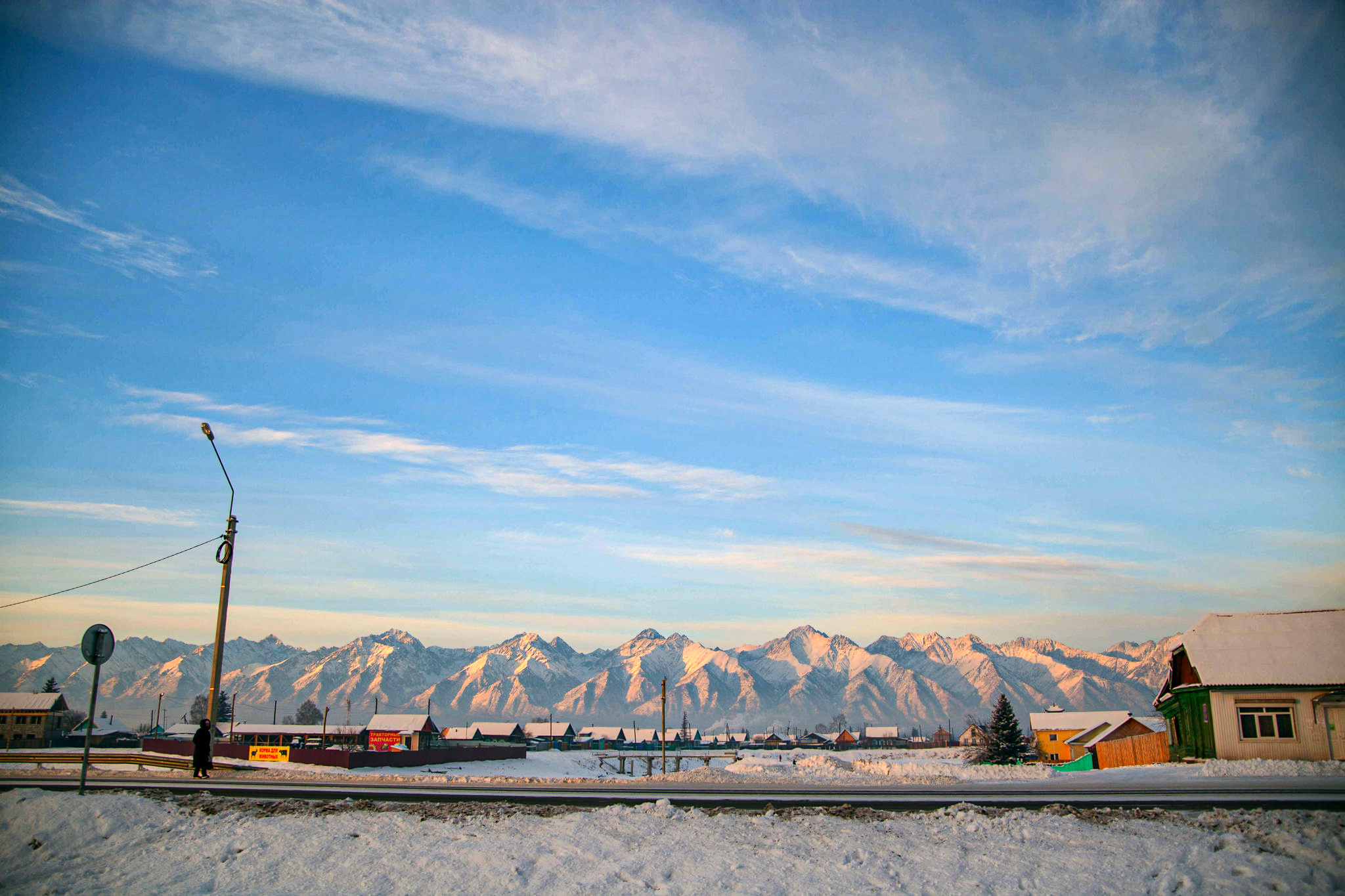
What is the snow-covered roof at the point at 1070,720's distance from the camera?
85.7 meters

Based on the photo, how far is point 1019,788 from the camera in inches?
823

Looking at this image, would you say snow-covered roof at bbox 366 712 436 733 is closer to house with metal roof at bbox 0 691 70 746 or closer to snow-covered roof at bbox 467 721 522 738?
house with metal roof at bbox 0 691 70 746

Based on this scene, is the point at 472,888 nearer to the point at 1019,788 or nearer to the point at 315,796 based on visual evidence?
the point at 315,796

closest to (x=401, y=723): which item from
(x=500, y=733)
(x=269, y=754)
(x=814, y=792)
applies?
(x=500, y=733)

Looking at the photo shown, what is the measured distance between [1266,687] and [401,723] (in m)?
120

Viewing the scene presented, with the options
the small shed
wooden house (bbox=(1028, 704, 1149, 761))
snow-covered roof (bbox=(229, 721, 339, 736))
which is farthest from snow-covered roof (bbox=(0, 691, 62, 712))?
wooden house (bbox=(1028, 704, 1149, 761))

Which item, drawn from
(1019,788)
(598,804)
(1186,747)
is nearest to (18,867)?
(598,804)

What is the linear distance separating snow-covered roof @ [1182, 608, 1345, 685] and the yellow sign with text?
48278 mm

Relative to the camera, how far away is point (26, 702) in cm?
11938

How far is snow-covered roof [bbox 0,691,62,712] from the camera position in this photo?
118 metres

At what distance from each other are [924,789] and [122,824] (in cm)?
1764

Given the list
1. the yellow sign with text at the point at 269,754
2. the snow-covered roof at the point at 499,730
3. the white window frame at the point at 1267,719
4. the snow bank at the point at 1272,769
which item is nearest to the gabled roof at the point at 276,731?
the snow-covered roof at the point at 499,730

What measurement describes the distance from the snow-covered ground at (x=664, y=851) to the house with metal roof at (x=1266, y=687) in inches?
991

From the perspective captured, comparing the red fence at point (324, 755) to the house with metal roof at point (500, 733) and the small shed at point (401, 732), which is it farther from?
the house with metal roof at point (500, 733)
